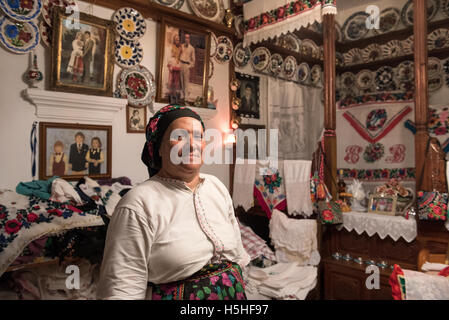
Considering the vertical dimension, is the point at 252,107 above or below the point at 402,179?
above

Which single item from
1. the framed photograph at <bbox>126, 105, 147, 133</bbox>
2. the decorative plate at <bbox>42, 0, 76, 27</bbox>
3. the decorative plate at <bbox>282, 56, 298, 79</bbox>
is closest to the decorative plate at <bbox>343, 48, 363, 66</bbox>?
the decorative plate at <bbox>282, 56, 298, 79</bbox>

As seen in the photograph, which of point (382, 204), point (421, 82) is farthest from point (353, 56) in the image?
point (382, 204)

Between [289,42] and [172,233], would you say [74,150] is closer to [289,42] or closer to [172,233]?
[172,233]

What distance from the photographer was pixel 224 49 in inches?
153

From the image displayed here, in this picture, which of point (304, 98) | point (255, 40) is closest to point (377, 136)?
point (304, 98)

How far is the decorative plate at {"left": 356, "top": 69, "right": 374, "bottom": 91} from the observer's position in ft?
14.6

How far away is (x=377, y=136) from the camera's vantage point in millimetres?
4215

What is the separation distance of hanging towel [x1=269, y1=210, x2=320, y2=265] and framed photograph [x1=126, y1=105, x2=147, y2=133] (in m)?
1.62

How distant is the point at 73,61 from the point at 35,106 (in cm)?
49

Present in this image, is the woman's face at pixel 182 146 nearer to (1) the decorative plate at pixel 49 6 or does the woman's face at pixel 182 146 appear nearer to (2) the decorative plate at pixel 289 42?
(1) the decorative plate at pixel 49 6

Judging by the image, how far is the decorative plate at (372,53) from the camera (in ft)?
14.3

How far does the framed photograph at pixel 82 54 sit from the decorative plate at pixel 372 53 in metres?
3.45
